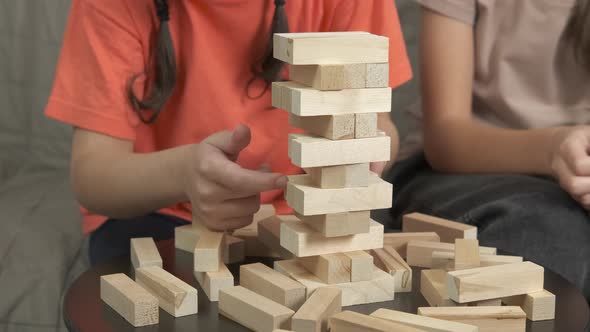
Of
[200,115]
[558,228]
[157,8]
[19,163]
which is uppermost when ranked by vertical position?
[157,8]

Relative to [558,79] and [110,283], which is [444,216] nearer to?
[558,79]

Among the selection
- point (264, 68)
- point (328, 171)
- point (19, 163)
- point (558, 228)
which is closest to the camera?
point (328, 171)

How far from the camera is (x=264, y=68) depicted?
1.22m

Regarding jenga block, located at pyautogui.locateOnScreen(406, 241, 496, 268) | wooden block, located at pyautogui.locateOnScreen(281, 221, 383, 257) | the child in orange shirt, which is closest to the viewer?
wooden block, located at pyautogui.locateOnScreen(281, 221, 383, 257)

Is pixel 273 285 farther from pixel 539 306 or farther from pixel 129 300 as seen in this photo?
pixel 539 306

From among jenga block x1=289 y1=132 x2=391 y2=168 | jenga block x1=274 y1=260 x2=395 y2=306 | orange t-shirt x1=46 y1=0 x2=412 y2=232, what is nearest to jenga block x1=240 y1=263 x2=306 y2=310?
jenga block x1=274 y1=260 x2=395 y2=306

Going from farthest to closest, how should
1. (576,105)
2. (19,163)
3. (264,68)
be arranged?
(19,163), (576,105), (264,68)

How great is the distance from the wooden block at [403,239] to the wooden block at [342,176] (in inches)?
6.6

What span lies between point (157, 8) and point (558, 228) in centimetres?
60

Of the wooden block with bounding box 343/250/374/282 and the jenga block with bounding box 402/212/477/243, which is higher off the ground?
the wooden block with bounding box 343/250/374/282

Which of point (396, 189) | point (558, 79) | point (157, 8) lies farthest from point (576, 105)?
point (157, 8)

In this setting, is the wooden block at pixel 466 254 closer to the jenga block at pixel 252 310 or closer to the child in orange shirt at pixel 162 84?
the jenga block at pixel 252 310

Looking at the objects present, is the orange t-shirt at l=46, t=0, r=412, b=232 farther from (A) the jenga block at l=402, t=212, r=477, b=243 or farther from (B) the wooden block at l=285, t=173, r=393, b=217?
(B) the wooden block at l=285, t=173, r=393, b=217

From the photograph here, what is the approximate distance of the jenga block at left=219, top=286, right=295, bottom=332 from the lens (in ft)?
2.47
